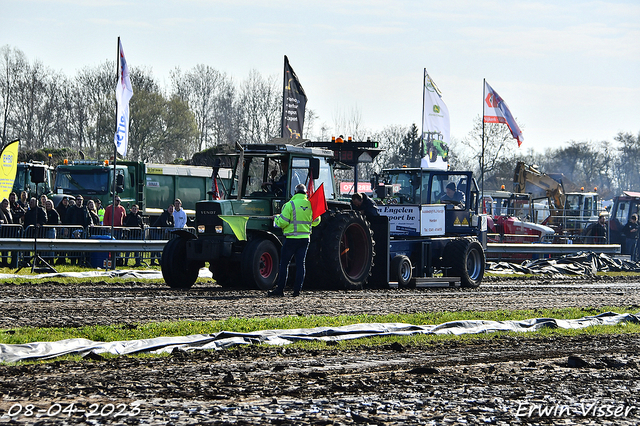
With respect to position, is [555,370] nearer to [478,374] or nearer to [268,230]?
[478,374]

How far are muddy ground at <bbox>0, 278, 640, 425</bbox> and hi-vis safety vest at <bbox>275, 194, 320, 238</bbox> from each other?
3573mm

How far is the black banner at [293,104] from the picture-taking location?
24.5 m

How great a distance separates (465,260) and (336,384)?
12524 millimetres

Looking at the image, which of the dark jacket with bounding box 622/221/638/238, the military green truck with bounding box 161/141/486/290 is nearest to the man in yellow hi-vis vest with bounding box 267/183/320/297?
the military green truck with bounding box 161/141/486/290

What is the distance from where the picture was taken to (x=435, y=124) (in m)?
27.4

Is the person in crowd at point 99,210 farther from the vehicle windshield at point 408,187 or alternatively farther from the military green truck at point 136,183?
the vehicle windshield at point 408,187

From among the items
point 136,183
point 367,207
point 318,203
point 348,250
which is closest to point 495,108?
point 136,183

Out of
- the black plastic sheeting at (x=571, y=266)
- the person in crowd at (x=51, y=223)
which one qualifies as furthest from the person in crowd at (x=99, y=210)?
the black plastic sheeting at (x=571, y=266)

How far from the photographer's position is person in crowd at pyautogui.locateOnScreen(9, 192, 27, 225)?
68.7 ft

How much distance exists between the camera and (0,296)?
40.9 ft

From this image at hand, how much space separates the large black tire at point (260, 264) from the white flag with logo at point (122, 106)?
7.55 m

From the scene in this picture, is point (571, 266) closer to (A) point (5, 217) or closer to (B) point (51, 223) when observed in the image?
(B) point (51, 223)

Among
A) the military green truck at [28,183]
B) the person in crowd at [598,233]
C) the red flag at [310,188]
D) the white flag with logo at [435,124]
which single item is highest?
the white flag with logo at [435,124]

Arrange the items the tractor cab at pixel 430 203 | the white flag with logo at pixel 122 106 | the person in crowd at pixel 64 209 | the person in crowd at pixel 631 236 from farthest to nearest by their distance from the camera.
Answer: the person in crowd at pixel 631 236
the white flag with logo at pixel 122 106
the person in crowd at pixel 64 209
the tractor cab at pixel 430 203
